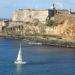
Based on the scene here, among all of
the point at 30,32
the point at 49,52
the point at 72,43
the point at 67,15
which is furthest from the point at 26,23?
the point at 49,52

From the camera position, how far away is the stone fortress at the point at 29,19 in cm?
11787

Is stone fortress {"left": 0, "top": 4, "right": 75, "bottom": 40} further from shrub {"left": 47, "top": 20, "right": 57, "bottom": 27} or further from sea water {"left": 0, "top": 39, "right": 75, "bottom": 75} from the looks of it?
sea water {"left": 0, "top": 39, "right": 75, "bottom": 75}

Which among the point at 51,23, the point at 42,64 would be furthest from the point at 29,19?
the point at 42,64

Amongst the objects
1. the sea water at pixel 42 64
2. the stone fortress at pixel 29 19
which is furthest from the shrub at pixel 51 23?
the sea water at pixel 42 64

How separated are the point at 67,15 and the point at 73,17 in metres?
2.16

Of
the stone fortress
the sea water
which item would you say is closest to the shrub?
the stone fortress

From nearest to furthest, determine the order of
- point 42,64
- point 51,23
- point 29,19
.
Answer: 1. point 42,64
2. point 51,23
3. point 29,19

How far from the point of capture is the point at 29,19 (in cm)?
12544

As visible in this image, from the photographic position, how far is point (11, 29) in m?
130

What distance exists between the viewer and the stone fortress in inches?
4641

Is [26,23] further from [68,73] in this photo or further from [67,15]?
[68,73]

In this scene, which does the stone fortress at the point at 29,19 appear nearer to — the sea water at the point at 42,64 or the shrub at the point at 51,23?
the shrub at the point at 51,23

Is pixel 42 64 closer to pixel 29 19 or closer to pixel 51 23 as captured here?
pixel 51 23

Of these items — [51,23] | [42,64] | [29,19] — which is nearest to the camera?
[42,64]
